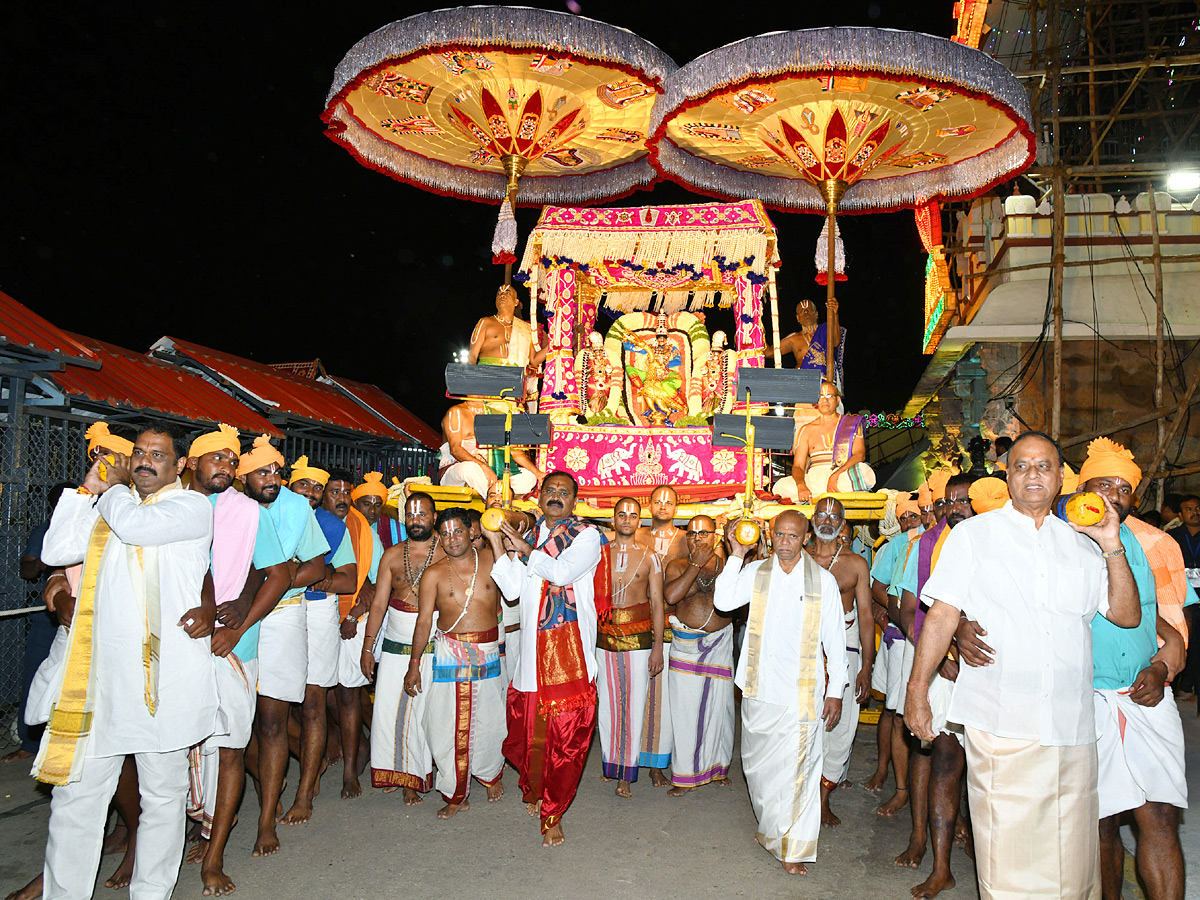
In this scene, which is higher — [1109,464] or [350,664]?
[1109,464]

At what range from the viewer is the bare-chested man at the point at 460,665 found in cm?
536

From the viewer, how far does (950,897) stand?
4211 millimetres

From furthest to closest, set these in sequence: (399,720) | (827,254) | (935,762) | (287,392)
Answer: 1. (287,392)
2. (827,254)
3. (399,720)
4. (935,762)

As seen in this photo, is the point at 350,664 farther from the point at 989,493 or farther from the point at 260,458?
the point at 989,493

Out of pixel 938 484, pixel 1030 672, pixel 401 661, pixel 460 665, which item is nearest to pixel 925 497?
pixel 938 484

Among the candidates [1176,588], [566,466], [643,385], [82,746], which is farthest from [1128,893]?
[643,385]

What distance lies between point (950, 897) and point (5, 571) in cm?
702

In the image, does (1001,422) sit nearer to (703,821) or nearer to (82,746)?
(703,821)

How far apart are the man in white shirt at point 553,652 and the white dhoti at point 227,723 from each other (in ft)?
4.57

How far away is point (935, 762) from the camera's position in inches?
169

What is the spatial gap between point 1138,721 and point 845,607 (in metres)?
2.08

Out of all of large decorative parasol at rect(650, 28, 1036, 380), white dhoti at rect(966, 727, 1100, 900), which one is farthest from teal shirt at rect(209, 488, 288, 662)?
large decorative parasol at rect(650, 28, 1036, 380)

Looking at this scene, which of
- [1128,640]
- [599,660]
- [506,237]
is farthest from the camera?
[506,237]

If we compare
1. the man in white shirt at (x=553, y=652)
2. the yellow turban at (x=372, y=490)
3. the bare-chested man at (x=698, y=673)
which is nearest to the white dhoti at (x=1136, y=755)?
the man in white shirt at (x=553, y=652)
